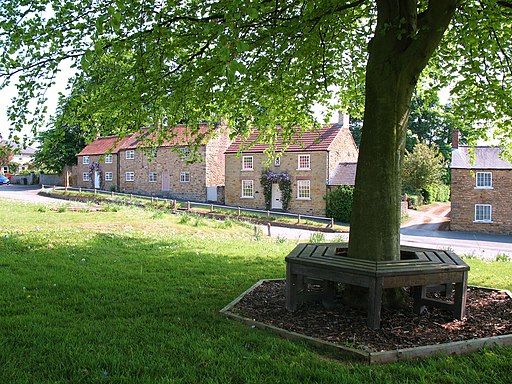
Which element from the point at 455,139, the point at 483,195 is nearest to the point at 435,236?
the point at 483,195

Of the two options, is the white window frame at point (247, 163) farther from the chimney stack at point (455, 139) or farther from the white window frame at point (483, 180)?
the white window frame at point (483, 180)

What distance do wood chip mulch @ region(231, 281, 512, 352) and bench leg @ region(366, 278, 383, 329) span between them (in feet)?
0.32

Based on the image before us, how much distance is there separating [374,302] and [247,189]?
3728cm

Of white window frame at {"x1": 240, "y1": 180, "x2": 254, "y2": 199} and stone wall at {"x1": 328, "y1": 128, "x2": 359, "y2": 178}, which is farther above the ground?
stone wall at {"x1": 328, "y1": 128, "x2": 359, "y2": 178}

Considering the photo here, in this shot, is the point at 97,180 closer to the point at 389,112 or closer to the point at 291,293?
the point at 291,293

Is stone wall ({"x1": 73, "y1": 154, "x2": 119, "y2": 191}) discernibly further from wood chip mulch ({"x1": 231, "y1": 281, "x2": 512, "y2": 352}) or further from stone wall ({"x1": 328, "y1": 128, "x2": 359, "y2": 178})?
wood chip mulch ({"x1": 231, "y1": 281, "x2": 512, "y2": 352})

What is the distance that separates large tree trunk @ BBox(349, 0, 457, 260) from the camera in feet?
19.3

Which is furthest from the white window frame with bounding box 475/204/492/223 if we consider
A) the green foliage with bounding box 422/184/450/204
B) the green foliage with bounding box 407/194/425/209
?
the green foliage with bounding box 422/184/450/204

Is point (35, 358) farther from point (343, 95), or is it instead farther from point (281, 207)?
point (281, 207)

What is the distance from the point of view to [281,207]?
40281mm

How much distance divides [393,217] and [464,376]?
8.04 ft

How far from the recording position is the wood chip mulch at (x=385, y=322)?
16.3ft

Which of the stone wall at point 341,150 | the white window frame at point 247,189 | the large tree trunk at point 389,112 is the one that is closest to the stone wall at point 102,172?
the white window frame at point 247,189

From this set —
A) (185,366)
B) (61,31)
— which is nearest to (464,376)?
(185,366)
